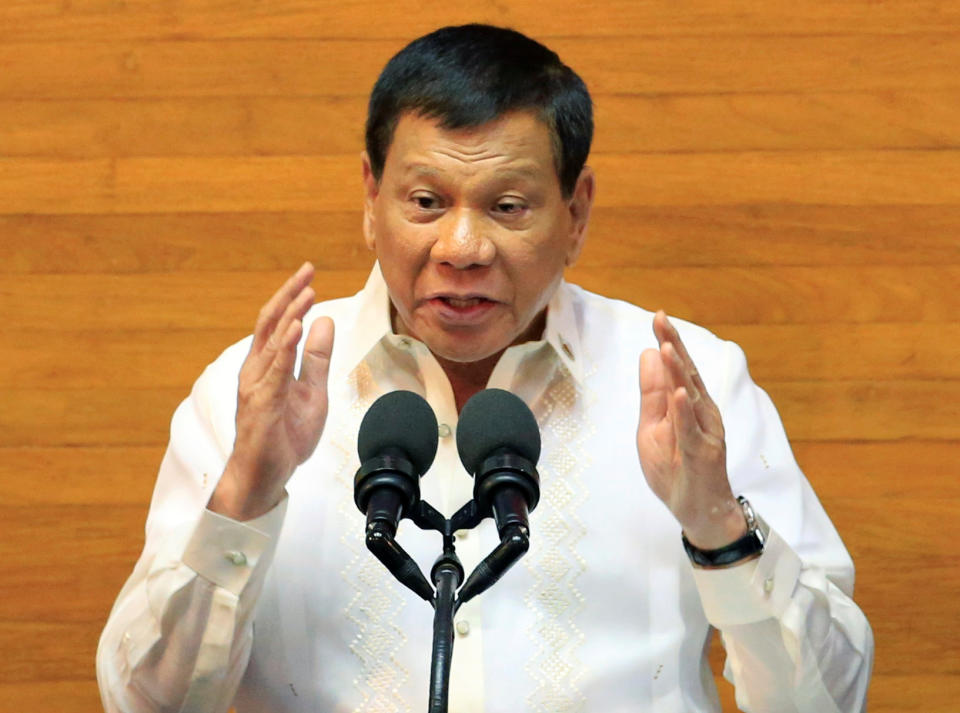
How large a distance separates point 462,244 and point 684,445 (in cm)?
40

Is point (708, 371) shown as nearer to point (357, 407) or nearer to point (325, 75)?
point (357, 407)

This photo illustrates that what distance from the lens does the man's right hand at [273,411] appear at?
5.50 ft

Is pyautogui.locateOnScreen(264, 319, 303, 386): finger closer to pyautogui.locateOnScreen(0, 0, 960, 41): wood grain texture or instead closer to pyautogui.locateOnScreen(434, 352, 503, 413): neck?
pyautogui.locateOnScreen(434, 352, 503, 413): neck

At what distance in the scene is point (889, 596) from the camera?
8.48 ft

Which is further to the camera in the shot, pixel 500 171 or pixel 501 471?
pixel 500 171

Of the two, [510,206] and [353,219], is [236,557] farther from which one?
[353,219]

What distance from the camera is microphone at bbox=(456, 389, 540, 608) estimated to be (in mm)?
1239

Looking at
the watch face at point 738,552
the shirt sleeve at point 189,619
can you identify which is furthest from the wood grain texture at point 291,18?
the watch face at point 738,552

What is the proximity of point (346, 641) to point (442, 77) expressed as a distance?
0.74 meters

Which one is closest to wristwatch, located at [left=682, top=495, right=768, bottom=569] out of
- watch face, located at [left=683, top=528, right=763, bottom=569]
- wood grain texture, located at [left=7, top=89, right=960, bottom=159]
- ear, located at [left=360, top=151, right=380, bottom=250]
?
watch face, located at [left=683, top=528, right=763, bottom=569]

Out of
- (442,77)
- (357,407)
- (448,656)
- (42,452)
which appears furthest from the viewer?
(42,452)

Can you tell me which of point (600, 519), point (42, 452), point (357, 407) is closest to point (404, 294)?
point (357, 407)

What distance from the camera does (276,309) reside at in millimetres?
1683

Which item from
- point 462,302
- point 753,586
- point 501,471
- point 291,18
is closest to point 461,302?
point 462,302
